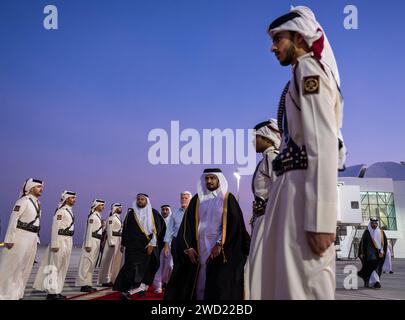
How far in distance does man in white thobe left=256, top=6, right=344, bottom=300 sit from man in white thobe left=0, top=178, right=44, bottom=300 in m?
6.02

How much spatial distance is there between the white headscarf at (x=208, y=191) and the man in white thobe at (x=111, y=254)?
6.91 m

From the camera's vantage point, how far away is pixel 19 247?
6.99 metres

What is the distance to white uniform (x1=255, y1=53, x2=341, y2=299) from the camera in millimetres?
1815

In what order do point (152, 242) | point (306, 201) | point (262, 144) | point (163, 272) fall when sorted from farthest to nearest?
point (163, 272)
point (152, 242)
point (262, 144)
point (306, 201)

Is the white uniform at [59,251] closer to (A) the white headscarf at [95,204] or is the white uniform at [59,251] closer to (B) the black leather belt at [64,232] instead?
(B) the black leather belt at [64,232]

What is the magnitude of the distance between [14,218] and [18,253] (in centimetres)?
61

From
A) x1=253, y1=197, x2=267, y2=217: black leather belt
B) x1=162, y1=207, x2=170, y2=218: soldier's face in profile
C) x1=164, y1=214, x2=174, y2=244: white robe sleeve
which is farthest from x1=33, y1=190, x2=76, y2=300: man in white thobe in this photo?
x1=253, y1=197, x2=267, y2=217: black leather belt

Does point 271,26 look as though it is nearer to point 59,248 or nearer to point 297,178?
point 297,178

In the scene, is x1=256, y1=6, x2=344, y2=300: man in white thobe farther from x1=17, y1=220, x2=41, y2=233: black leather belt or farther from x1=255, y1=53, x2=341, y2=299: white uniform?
x1=17, y1=220, x2=41, y2=233: black leather belt

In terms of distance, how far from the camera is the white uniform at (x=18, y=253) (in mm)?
6879

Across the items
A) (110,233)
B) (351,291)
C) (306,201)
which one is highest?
(306,201)

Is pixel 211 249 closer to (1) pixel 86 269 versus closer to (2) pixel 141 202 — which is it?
(2) pixel 141 202

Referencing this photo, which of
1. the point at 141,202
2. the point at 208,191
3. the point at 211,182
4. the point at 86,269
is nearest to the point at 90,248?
the point at 86,269
